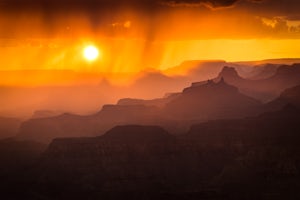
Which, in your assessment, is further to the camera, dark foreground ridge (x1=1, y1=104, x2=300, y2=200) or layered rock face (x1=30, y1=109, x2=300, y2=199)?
layered rock face (x1=30, y1=109, x2=300, y2=199)

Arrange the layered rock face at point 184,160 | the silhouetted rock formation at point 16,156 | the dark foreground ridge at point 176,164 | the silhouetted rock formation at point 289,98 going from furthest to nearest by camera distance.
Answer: the silhouetted rock formation at point 289,98
the silhouetted rock formation at point 16,156
the layered rock face at point 184,160
the dark foreground ridge at point 176,164

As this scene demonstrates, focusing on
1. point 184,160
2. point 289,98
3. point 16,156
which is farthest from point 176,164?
point 289,98

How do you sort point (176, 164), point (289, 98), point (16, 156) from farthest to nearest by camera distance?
point (289, 98) → point (16, 156) → point (176, 164)

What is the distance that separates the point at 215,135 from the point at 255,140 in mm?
11244

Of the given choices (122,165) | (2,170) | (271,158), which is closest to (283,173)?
(271,158)

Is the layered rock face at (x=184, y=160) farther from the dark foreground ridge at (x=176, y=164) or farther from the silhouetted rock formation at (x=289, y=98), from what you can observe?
the silhouetted rock formation at (x=289, y=98)

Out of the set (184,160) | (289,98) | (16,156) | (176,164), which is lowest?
(176,164)

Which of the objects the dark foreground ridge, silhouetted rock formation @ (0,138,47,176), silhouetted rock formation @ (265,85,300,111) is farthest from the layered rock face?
silhouetted rock formation @ (265,85,300,111)

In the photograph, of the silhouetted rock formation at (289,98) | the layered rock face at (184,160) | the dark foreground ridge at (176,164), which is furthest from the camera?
the silhouetted rock formation at (289,98)

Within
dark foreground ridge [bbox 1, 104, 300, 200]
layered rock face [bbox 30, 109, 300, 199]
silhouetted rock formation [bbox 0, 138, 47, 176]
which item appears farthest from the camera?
silhouetted rock formation [bbox 0, 138, 47, 176]

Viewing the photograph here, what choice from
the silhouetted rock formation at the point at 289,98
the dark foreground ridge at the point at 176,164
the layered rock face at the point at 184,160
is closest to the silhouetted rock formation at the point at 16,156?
the dark foreground ridge at the point at 176,164

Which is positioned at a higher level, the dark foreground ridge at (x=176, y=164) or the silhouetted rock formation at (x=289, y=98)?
the silhouetted rock formation at (x=289, y=98)

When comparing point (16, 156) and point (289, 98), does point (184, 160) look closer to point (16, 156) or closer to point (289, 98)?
point (16, 156)

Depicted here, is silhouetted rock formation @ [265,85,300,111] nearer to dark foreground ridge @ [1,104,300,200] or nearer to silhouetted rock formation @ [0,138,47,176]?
dark foreground ridge @ [1,104,300,200]
